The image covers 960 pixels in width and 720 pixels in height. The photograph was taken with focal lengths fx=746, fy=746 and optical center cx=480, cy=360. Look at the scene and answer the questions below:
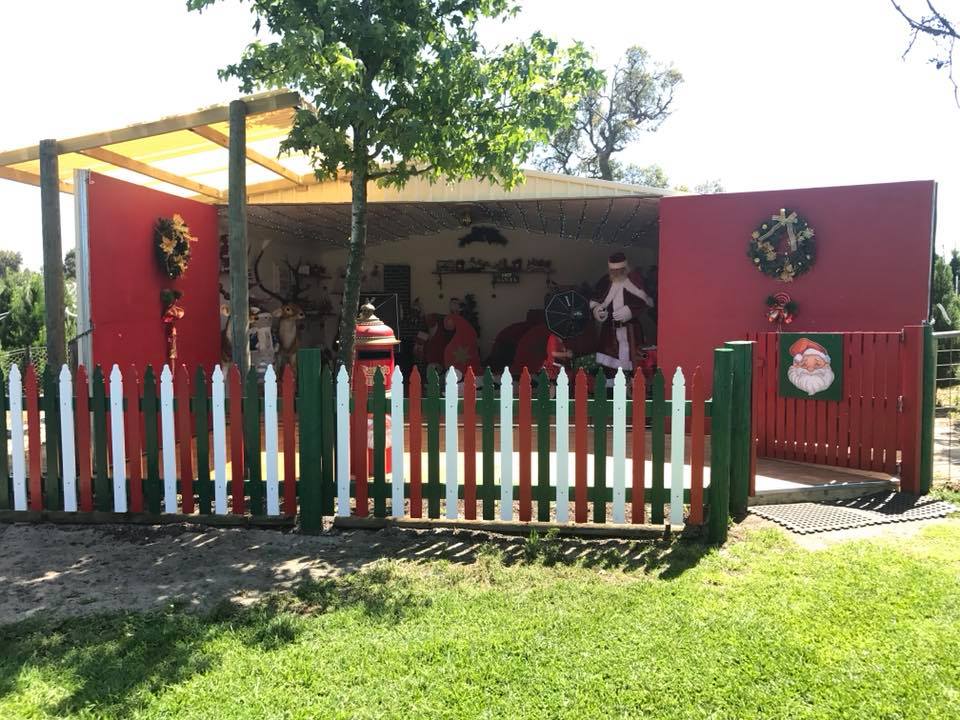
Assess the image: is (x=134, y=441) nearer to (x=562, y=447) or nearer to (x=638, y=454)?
(x=562, y=447)

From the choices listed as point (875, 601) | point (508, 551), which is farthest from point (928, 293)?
point (508, 551)

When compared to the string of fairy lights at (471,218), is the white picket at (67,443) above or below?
below

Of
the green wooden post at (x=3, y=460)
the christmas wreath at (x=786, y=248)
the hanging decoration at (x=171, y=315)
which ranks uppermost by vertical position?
the christmas wreath at (x=786, y=248)

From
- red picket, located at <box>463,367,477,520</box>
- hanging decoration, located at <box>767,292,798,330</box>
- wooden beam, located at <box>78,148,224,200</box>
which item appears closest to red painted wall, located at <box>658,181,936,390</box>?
hanging decoration, located at <box>767,292,798,330</box>

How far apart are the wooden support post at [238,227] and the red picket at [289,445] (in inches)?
34.0

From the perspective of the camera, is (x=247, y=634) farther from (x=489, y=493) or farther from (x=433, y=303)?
(x=433, y=303)

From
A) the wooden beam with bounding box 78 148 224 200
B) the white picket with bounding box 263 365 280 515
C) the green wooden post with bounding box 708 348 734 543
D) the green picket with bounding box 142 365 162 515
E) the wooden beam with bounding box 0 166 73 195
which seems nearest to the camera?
the green wooden post with bounding box 708 348 734 543

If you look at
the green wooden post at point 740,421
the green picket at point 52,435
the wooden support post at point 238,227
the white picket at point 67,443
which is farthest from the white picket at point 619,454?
Answer: the green picket at point 52,435

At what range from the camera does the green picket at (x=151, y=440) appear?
206 inches

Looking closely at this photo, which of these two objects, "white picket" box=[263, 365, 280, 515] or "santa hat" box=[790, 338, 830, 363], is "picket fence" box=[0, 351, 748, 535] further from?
"santa hat" box=[790, 338, 830, 363]

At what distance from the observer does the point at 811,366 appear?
678 cm

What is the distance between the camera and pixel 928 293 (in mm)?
8164

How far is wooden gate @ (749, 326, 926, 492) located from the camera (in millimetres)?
6078

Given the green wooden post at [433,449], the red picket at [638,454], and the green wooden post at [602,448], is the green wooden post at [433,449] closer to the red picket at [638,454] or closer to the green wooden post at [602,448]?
the green wooden post at [602,448]
